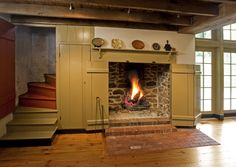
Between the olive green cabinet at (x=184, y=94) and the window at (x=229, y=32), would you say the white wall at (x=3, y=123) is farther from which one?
the window at (x=229, y=32)

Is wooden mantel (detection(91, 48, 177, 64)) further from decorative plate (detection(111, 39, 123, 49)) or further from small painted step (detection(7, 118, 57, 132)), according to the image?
small painted step (detection(7, 118, 57, 132))

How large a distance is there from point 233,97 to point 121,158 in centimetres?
436

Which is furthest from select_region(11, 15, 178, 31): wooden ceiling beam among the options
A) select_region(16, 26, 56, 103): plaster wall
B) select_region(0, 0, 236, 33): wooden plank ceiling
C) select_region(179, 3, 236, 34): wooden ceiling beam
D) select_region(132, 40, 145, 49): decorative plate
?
select_region(16, 26, 56, 103): plaster wall

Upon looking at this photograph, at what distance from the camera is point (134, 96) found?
5004mm

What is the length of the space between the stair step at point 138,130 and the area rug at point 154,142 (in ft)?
0.29

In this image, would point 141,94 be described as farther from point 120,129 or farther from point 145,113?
point 120,129

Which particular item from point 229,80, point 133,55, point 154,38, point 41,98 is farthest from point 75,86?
point 229,80

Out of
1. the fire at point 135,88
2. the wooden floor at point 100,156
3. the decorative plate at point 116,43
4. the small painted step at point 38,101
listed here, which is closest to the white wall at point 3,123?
the wooden floor at point 100,156

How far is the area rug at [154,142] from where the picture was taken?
3268 mm

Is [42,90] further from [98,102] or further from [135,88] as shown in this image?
[135,88]

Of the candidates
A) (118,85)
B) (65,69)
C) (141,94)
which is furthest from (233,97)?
(65,69)

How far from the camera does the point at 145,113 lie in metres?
4.80

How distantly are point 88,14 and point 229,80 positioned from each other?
4395 millimetres

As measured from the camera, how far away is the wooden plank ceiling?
Result: 309 centimetres
